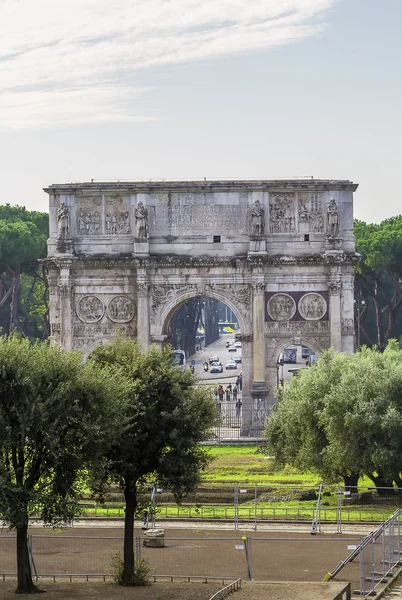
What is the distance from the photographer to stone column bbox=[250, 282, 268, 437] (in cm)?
7125

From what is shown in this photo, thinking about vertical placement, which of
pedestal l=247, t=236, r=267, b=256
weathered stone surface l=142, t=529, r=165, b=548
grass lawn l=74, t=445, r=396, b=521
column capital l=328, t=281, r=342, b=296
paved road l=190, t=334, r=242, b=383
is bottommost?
weathered stone surface l=142, t=529, r=165, b=548

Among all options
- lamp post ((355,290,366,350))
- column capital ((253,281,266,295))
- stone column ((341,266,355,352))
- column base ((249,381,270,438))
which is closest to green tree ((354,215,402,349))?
lamp post ((355,290,366,350))

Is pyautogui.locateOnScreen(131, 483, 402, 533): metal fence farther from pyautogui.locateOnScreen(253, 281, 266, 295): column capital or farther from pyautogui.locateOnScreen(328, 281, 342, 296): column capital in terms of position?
pyautogui.locateOnScreen(328, 281, 342, 296): column capital

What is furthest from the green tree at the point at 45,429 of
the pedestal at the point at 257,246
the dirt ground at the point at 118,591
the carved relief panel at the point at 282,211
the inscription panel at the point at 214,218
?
the carved relief panel at the point at 282,211

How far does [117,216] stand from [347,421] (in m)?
28.0

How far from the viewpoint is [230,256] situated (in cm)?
7206

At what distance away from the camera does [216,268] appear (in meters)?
Result: 72.3

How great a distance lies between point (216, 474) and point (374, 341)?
58.6m

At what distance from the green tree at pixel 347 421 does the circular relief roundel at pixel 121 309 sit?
20.6 m

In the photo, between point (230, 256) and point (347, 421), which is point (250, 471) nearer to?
point (347, 421)

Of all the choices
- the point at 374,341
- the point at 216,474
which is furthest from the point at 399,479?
the point at 374,341

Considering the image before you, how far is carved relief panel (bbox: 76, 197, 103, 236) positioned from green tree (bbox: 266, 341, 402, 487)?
2209 cm

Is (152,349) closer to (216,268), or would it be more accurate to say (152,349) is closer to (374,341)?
(216,268)

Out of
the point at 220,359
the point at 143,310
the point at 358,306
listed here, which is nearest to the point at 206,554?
the point at 143,310
